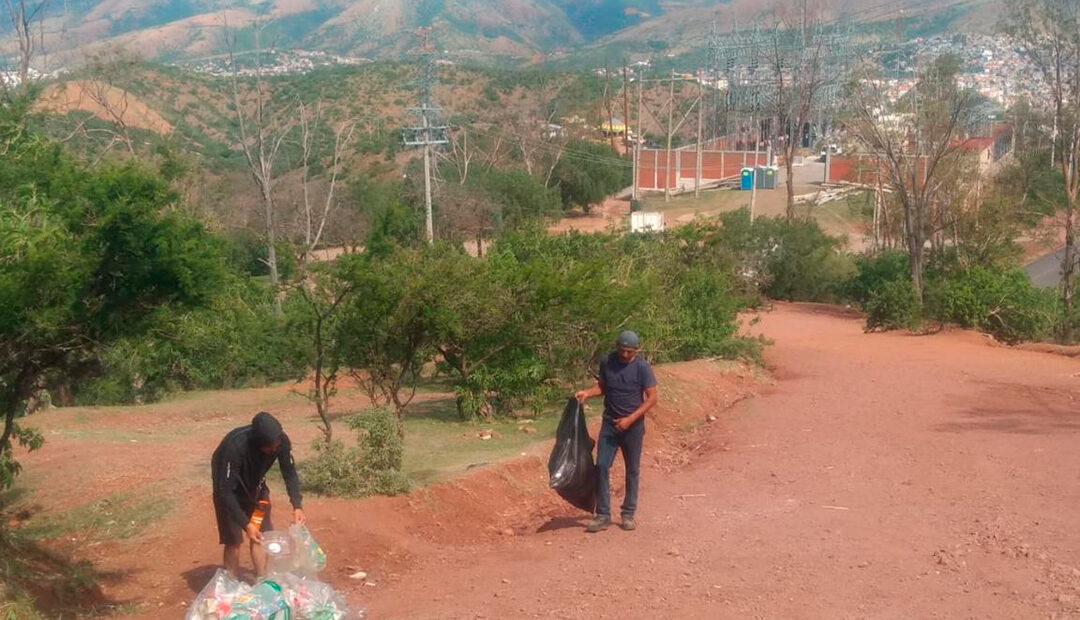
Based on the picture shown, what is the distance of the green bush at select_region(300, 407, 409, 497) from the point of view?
376 inches

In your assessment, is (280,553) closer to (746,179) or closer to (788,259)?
(788,259)

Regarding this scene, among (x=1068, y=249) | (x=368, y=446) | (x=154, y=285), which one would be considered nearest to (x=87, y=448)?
(x=368, y=446)

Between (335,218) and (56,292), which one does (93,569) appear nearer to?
(56,292)

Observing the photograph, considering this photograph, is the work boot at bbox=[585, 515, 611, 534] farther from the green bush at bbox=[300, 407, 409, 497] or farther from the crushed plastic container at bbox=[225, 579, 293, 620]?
the crushed plastic container at bbox=[225, 579, 293, 620]

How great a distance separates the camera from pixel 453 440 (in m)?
13.1

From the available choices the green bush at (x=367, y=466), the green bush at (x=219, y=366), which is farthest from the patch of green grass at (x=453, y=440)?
the green bush at (x=219, y=366)

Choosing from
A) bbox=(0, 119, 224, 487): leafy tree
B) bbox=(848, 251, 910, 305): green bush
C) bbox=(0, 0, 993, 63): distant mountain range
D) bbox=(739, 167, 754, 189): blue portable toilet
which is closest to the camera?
bbox=(0, 119, 224, 487): leafy tree

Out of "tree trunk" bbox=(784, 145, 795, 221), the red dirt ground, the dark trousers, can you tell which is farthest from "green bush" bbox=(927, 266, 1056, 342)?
the dark trousers

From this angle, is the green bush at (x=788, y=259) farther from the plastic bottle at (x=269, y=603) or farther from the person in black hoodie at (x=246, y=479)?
the plastic bottle at (x=269, y=603)

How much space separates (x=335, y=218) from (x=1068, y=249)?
3099 cm

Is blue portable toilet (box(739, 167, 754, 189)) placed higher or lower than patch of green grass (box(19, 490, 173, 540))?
higher

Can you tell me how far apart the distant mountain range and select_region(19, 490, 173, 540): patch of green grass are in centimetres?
8528

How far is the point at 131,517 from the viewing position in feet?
30.2

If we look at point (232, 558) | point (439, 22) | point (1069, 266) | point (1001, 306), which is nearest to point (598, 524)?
point (232, 558)
